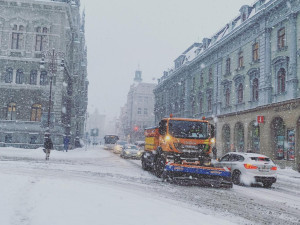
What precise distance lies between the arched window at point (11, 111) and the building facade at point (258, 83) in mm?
21102

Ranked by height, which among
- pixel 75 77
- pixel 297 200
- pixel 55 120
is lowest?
→ pixel 297 200

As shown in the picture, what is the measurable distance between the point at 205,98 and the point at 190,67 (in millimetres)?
7647

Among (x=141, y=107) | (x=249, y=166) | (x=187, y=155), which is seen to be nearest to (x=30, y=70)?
(x=187, y=155)

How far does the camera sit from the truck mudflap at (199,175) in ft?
38.6

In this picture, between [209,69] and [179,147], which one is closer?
[179,147]

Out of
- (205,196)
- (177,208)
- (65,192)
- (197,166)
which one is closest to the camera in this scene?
(177,208)

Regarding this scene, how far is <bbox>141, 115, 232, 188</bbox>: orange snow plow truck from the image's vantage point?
1182 centimetres

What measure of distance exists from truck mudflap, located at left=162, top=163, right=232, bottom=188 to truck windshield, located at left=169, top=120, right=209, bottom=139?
61.3 inches

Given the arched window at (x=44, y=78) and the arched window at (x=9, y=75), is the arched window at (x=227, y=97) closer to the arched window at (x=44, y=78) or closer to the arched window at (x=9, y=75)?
the arched window at (x=44, y=78)

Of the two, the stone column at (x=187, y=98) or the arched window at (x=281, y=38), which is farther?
the stone column at (x=187, y=98)

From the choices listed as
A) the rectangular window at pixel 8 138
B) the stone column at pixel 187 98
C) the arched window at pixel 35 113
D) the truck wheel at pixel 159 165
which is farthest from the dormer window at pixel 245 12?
the rectangular window at pixel 8 138

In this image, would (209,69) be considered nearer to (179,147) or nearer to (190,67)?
(190,67)

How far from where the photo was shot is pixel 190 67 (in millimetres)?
45156

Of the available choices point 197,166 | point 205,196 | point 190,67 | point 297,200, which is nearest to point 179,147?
point 197,166
